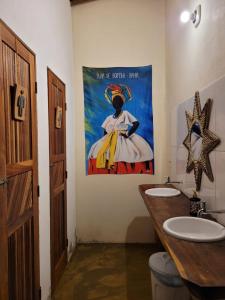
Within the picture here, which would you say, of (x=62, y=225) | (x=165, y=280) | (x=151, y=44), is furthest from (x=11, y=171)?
(x=151, y=44)

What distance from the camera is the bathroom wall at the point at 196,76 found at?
5.36 feet

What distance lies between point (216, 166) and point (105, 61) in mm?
2362

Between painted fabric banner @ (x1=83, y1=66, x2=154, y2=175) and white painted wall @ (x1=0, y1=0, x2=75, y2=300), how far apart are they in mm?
497

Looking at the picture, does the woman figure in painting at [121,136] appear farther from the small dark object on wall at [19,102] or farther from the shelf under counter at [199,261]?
the small dark object on wall at [19,102]

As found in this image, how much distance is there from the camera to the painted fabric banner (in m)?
3.46

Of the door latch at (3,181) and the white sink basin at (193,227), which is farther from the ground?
the door latch at (3,181)

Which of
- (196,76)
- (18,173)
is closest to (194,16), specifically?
(196,76)

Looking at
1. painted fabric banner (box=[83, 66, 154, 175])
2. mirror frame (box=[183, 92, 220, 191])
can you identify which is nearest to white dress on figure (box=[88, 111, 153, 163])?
painted fabric banner (box=[83, 66, 154, 175])

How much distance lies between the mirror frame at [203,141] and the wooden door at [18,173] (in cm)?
130

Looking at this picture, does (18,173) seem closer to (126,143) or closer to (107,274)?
(107,274)

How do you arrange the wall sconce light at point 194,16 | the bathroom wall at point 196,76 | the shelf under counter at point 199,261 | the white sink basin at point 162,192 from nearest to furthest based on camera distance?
the shelf under counter at point 199,261 < the bathroom wall at point 196,76 < the wall sconce light at point 194,16 < the white sink basin at point 162,192

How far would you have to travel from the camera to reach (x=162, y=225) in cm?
164

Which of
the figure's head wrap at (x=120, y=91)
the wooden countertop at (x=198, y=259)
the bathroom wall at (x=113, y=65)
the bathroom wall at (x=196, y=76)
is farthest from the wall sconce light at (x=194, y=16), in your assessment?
the wooden countertop at (x=198, y=259)

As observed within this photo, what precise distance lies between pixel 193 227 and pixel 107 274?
58.4 inches
